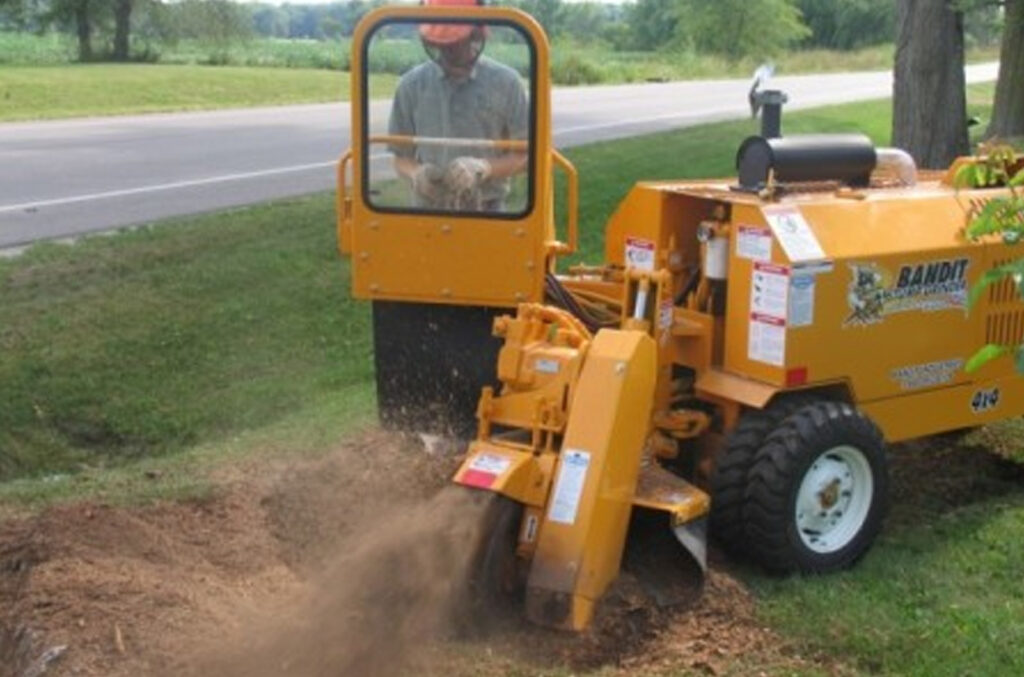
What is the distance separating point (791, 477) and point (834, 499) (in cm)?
36

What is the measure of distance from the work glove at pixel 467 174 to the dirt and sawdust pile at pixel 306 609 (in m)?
1.13

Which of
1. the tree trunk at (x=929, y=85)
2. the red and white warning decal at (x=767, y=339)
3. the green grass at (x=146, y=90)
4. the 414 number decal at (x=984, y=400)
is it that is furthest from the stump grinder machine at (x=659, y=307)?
the green grass at (x=146, y=90)

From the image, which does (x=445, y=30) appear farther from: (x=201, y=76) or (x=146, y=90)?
(x=201, y=76)

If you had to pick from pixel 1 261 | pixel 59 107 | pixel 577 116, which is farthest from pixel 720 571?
pixel 59 107

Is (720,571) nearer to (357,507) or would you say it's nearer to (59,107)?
(357,507)

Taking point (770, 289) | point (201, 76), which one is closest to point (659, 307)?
point (770, 289)

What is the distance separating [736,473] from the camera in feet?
17.6

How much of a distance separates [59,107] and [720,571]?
25114 mm

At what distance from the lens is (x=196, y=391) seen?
8859 mm

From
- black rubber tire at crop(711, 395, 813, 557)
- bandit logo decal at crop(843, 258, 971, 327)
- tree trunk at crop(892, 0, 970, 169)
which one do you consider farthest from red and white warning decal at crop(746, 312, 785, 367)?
tree trunk at crop(892, 0, 970, 169)

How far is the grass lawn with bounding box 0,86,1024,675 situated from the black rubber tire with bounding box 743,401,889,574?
3.5 inches

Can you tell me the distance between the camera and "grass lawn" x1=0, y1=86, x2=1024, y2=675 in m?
5.16

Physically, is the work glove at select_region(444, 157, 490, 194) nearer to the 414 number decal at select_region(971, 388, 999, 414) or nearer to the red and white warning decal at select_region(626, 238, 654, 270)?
the red and white warning decal at select_region(626, 238, 654, 270)

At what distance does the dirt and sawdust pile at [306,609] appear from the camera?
458cm
